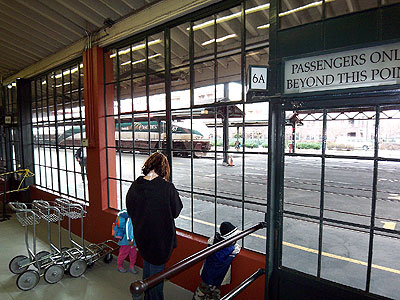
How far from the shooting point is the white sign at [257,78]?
218cm

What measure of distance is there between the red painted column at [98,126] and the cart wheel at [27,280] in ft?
4.36

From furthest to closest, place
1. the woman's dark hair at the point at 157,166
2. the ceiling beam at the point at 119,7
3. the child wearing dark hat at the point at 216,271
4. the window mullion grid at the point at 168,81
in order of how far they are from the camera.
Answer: the ceiling beam at the point at 119,7 → the window mullion grid at the point at 168,81 → the child wearing dark hat at the point at 216,271 → the woman's dark hair at the point at 157,166

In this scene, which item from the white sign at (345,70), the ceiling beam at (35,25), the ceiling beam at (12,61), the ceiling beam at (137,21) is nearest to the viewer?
the white sign at (345,70)

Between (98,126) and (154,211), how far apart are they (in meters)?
2.61

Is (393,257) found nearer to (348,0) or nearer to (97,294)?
(348,0)

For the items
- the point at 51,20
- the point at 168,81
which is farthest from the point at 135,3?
the point at 51,20

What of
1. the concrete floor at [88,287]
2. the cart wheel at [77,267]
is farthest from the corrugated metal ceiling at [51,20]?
the concrete floor at [88,287]

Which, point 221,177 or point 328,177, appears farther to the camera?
point 328,177

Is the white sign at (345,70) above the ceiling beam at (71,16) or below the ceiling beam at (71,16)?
below

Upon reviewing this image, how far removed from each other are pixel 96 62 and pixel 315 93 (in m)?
3.63

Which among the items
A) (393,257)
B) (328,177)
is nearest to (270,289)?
(393,257)

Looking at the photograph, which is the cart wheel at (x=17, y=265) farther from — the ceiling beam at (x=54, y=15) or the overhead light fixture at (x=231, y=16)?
the overhead light fixture at (x=231, y=16)

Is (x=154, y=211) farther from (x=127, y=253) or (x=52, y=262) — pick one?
(x=52, y=262)

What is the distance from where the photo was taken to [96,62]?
13.9ft
